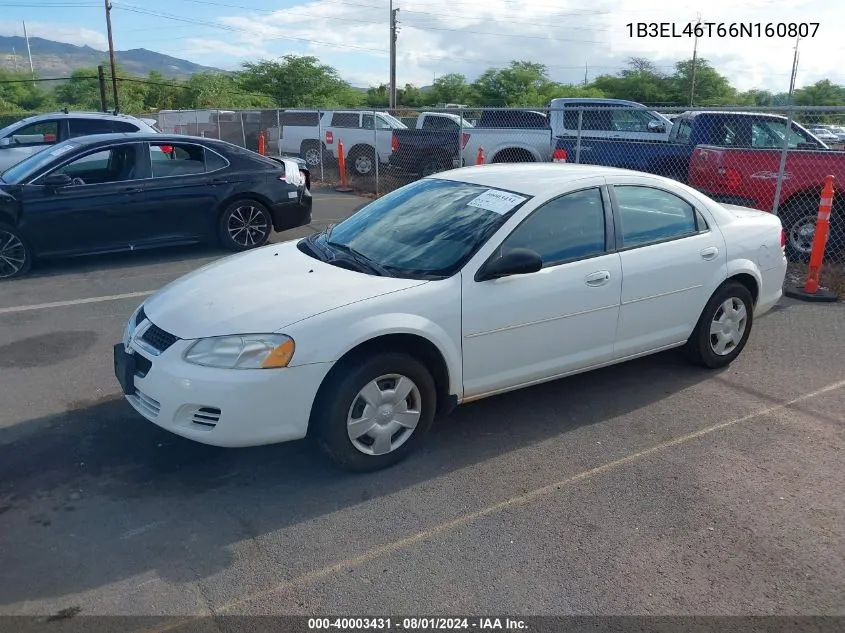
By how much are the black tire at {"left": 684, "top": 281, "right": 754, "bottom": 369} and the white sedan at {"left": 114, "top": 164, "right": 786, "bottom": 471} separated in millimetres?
15

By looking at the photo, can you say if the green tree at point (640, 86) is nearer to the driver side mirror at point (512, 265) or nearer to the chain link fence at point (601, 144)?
the chain link fence at point (601, 144)

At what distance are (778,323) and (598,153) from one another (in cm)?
520

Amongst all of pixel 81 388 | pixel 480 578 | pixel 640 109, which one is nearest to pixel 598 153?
pixel 640 109

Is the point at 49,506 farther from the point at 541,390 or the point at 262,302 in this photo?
the point at 541,390

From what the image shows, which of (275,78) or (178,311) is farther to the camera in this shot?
(275,78)

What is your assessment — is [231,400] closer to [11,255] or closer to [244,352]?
[244,352]

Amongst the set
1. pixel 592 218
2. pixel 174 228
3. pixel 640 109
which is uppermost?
pixel 640 109

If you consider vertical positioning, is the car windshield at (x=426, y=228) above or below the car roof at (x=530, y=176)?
below

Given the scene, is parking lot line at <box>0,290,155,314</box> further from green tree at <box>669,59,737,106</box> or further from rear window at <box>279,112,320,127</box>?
green tree at <box>669,59,737,106</box>

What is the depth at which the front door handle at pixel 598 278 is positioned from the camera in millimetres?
4453

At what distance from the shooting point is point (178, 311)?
3953 millimetres

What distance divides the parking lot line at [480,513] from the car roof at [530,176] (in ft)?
5.44

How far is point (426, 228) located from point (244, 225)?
17.4ft

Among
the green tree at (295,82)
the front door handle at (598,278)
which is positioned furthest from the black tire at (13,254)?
the green tree at (295,82)
